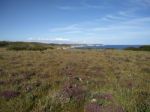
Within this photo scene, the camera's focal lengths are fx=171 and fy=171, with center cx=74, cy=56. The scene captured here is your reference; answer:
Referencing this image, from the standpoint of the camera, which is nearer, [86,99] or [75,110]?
[75,110]

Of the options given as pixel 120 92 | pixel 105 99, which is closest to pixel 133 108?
pixel 105 99

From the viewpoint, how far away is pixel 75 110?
531 centimetres

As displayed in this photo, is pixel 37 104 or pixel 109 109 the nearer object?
pixel 109 109

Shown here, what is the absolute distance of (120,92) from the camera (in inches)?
273

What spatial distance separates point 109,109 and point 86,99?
4.03ft

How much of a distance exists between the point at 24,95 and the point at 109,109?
342cm

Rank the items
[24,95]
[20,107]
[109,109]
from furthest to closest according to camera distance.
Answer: [24,95]
[20,107]
[109,109]

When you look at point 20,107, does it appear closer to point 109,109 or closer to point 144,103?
point 109,109

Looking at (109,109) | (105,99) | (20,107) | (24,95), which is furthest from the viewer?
(24,95)

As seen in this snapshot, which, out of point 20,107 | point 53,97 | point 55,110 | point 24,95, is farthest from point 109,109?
point 24,95

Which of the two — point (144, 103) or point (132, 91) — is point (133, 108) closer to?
point (144, 103)

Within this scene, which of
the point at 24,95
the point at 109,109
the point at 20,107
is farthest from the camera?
the point at 24,95

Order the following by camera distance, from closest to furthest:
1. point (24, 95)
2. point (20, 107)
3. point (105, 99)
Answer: point (20, 107) < point (105, 99) < point (24, 95)

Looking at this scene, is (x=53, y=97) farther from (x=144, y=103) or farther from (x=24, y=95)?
(x=144, y=103)
